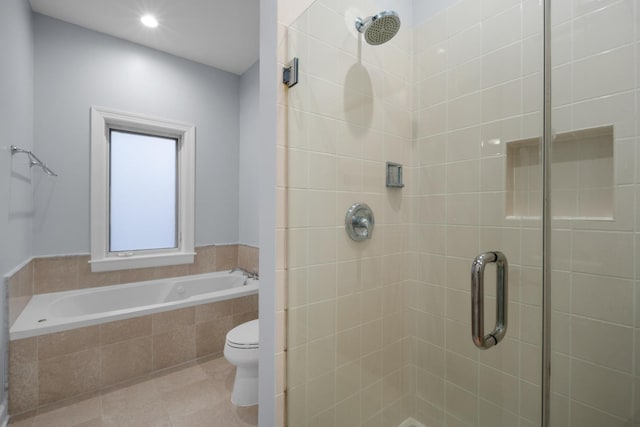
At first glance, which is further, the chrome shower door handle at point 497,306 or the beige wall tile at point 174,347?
the beige wall tile at point 174,347

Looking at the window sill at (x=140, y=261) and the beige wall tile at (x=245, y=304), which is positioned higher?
the window sill at (x=140, y=261)

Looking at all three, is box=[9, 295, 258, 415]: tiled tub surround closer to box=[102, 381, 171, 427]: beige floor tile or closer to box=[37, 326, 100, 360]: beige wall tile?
box=[37, 326, 100, 360]: beige wall tile

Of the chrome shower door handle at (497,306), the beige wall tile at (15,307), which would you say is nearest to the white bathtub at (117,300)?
the beige wall tile at (15,307)

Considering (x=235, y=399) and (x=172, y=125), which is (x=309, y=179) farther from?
(x=172, y=125)

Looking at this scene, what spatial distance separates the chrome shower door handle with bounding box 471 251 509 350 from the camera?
3.14 ft

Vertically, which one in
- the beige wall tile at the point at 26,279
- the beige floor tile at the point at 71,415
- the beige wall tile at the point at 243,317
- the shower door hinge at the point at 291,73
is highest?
the shower door hinge at the point at 291,73

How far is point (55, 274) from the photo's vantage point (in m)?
2.32

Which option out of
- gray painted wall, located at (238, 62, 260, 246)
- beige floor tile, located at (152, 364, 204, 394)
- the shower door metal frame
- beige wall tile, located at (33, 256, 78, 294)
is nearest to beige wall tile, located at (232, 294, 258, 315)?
beige floor tile, located at (152, 364, 204, 394)

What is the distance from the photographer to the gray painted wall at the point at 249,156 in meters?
3.00

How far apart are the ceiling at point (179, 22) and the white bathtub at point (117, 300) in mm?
2332

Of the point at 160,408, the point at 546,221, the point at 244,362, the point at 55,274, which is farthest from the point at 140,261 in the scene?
the point at 546,221

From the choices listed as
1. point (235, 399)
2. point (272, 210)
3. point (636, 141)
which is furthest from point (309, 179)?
point (235, 399)

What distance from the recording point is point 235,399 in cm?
182

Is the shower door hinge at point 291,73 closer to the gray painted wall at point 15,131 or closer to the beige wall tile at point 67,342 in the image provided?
the gray painted wall at point 15,131
